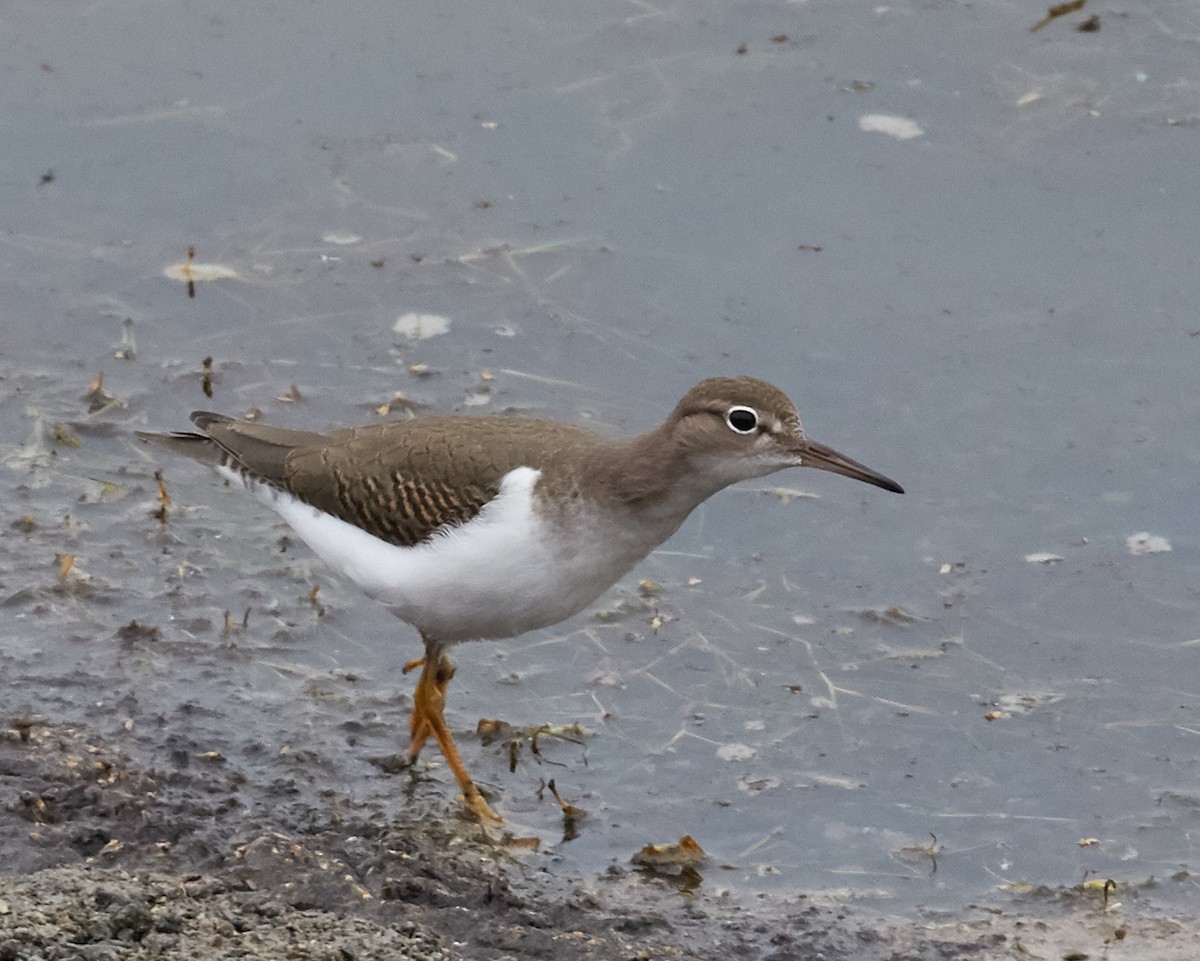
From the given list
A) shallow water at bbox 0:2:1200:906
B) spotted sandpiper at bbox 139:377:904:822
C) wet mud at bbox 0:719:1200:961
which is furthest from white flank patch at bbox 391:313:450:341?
wet mud at bbox 0:719:1200:961

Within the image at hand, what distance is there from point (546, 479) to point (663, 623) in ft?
4.80

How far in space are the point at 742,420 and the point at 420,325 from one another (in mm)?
3475

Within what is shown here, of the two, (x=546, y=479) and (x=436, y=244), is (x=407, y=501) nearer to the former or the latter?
(x=546, y=479)

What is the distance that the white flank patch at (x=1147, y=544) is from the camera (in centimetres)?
775

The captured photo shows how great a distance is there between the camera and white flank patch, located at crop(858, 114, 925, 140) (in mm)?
10234

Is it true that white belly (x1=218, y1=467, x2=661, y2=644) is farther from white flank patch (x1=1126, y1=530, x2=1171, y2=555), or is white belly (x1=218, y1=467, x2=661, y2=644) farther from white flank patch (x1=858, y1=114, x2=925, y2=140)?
white flank patch (x1=858, y1=114, x2=925, y2=140)

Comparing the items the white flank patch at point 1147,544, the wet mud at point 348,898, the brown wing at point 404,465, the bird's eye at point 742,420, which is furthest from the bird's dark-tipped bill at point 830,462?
the white flank patch at point 1147,544

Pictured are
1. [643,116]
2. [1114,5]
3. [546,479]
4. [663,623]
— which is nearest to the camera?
[546,479]

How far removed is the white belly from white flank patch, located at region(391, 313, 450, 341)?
112 inches

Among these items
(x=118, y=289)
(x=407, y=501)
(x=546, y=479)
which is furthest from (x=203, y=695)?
(x=118, y=289)

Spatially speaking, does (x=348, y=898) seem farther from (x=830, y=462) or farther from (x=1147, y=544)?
(x=1147, y=544)

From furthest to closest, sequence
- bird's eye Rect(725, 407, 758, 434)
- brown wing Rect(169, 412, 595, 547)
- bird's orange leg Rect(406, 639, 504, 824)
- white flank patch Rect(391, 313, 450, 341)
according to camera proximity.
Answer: white flank patch Rect(391, 313, 450, 341), bird's orange leg Rect(406, 639, 504, 824), brown wing Rect(169, 412, 595, 547), bird's eye Rect(725, 407, 758, 434)

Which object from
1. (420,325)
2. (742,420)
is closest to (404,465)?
(742,420)

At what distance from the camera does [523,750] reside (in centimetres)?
673
